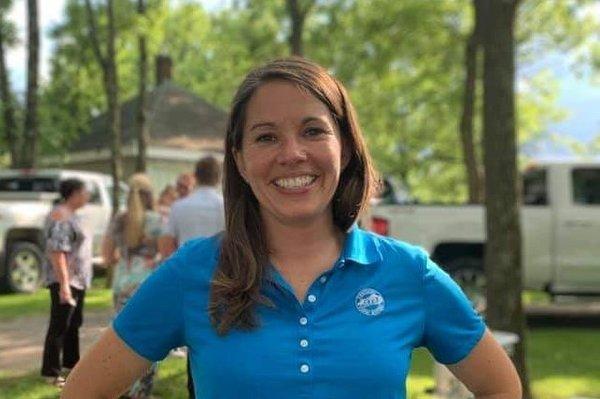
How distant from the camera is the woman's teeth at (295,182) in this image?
2.03 metres

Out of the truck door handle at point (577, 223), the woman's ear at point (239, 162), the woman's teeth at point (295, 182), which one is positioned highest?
the woman's ear at point (239, 162)

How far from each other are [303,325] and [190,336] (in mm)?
245

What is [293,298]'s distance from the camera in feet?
6.51

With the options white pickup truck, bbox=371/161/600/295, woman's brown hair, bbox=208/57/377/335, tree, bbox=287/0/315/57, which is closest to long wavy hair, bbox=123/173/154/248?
white pickup truck, bbox=371/161/600/295

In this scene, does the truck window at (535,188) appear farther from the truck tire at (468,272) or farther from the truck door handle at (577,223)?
the truck tire at (468,272)

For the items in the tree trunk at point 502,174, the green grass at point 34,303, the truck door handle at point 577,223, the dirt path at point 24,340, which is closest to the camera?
the tree trunk at point 502,174

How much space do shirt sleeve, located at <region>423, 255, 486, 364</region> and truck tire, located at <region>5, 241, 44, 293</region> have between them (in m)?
12.7

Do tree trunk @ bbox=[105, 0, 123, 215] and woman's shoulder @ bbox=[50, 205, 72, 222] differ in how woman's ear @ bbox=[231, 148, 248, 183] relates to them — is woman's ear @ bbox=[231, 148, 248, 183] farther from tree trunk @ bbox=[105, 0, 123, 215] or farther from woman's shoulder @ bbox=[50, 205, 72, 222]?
tree trunk @ bbox=[105, 0, 123, 215]

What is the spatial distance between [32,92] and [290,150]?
18.7 metres

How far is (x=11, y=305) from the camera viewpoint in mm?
12789

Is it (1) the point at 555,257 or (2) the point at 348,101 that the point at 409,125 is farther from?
(2) the point at 348,101

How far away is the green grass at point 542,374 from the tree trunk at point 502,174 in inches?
31.9

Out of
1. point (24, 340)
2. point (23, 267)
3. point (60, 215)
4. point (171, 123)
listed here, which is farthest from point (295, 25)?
point (171, 123)

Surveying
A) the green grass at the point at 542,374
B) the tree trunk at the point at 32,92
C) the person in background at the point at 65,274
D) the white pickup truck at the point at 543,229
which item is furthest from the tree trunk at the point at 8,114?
the person in background at the point at 65,274
